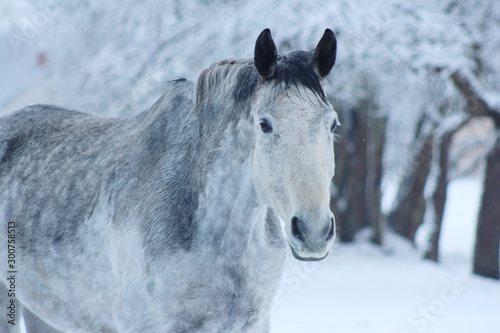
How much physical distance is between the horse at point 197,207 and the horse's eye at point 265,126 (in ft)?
0.04

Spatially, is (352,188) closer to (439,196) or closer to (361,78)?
(439,196)

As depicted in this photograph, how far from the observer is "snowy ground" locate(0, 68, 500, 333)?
712 cm

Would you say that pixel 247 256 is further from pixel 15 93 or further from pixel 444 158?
pixel 15 93

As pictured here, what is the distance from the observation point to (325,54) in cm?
285

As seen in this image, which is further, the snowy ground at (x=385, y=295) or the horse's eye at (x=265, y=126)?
the snowy ground at (x=385, y=295)

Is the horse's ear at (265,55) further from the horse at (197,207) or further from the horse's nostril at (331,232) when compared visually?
the horse's nostril at (331,232)

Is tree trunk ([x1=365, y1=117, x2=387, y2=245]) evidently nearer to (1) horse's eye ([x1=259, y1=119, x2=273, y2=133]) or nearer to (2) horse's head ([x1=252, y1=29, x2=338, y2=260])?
(2) horse's head ([x1=252, y1=29, x2=338, y2=260])

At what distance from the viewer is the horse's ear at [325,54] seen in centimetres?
282

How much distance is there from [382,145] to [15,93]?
2398cm

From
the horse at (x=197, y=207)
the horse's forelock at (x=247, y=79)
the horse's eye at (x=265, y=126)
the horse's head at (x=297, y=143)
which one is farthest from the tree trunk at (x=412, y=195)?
the horse's eye at (x=265, y=126)

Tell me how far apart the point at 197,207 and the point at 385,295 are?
21.2 ft

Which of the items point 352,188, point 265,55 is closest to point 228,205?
point 265,55

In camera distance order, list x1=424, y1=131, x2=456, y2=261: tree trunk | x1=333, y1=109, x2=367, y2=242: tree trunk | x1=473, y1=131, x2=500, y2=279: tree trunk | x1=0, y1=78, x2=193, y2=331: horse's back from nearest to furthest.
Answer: x1=0, y1=78, x2=193, y2=331: horse's back
x1=473, y1=131, x2=500, y2=279: tree trunk
x1=424, y1=131, x2=456, y2=261: tree trunk
x1=333, y1=109, x2=367, y2=242: tree trunk

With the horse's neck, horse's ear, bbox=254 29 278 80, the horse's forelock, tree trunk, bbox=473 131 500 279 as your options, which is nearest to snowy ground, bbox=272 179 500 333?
tree trunk, bbox=473 131 500 279
